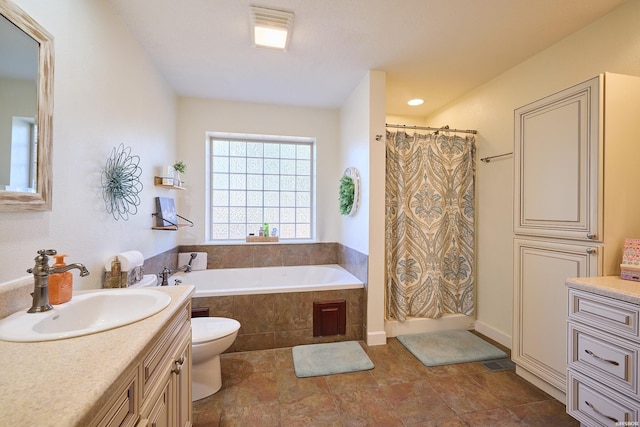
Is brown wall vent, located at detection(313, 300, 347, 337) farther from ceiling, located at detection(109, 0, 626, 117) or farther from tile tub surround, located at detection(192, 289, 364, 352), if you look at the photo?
ceiling, located at detection(109, 0, 626, 117)

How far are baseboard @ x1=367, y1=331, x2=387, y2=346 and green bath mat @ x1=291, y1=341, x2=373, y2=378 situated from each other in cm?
13

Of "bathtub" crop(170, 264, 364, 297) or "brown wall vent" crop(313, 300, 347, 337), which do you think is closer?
"brown wall vent" crop(313, 300, 347, 337)

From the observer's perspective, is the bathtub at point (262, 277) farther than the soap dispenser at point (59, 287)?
Yes

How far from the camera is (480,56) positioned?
90.2 inches

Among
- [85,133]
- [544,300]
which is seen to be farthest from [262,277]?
[544,300]

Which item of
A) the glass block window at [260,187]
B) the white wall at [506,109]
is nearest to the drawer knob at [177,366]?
the glass block window at [260,187]

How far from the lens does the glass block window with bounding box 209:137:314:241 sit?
3486mm

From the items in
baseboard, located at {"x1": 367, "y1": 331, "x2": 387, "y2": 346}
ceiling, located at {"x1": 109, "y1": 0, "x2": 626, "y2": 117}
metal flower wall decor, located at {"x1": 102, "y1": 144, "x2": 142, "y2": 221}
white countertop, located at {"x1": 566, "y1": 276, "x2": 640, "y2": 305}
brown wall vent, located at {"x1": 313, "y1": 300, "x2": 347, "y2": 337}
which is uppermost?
ceiling, located at {"x1": 109, "y1": 0, "x2": 626, "y2": 117}

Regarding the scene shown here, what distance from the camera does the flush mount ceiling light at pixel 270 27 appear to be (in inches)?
69.7

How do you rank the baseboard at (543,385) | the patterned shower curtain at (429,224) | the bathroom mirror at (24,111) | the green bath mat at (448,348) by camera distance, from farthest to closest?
the patterned shower curtain at (429,224)
the green bath mat at (448,348)
the baseboard at (543,385)
the bathroom mirror at (24,111)

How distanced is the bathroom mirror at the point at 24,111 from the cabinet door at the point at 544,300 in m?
2.78

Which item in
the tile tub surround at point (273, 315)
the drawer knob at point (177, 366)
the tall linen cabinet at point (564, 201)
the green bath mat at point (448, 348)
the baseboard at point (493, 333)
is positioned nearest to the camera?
the drawer knob at point (177, 366)

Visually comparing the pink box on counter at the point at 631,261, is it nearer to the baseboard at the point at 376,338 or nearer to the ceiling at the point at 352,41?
the ceiling at the point at 352,41

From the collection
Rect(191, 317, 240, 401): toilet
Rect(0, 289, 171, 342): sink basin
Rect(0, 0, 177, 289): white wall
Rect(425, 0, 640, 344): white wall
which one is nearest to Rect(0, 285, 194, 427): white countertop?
Rect(0, 289, 171, 342): sink basin
